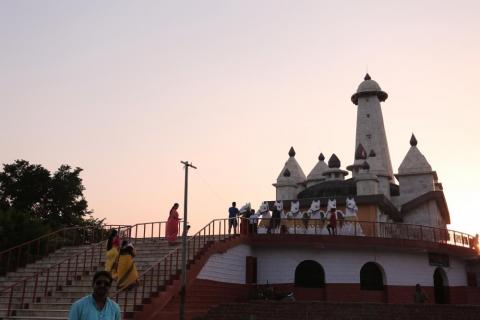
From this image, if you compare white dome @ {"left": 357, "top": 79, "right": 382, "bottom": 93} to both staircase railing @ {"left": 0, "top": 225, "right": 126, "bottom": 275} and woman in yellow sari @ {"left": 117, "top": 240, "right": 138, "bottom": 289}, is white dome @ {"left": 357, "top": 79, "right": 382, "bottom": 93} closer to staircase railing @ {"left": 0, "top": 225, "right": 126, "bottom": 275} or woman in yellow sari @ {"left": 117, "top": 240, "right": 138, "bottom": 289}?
staircase railing @ {"left": 0, "top": 225, "right": 126, "bottom": 275}

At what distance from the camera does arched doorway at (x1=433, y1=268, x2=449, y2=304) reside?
24.2 m

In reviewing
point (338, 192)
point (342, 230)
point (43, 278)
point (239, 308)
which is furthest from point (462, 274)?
point (43, 278)

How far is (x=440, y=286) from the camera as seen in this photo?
2445cm

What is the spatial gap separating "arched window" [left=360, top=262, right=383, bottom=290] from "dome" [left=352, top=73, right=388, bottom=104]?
29.3 m

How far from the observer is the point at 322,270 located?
70.1 ft

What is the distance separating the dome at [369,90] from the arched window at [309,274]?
30.4 metres

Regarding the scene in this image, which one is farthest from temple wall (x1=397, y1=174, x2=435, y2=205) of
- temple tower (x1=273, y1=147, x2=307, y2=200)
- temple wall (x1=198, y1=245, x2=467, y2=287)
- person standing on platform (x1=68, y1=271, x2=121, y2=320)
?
person standing on platform (x1=68, y1=271, x2=121, y2=320)

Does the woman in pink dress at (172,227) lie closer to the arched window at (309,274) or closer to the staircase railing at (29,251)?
the staircase railing at (29,251)

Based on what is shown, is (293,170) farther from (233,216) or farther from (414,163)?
(233,216)

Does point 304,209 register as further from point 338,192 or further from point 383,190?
point 383,190

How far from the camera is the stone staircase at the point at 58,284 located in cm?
1349

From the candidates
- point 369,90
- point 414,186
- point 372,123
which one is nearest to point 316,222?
point 414,186

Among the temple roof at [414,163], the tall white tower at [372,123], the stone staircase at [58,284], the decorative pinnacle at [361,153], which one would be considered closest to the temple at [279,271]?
the stone staircase at [58,284]

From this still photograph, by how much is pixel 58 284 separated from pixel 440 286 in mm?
17955
